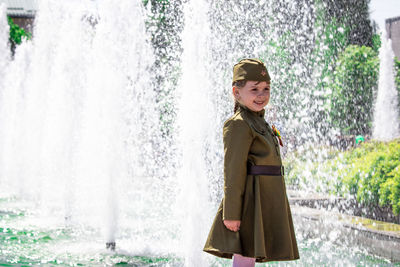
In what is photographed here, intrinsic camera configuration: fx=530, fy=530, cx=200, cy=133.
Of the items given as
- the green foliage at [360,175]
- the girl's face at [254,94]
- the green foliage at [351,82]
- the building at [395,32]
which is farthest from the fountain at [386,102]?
the girl's face at [254,94]

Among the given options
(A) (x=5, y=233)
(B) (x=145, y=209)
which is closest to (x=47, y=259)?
(A) (x=5, y=233)

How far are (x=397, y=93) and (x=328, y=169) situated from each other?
19186mm

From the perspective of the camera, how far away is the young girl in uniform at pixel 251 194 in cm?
274

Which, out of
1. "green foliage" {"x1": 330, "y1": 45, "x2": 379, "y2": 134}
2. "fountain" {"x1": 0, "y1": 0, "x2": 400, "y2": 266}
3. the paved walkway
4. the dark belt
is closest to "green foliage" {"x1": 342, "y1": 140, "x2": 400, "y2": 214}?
the paved walkway

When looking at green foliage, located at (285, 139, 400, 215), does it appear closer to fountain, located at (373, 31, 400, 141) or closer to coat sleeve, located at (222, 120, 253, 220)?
coat sleeve, located at (222, 120, 253, 220)

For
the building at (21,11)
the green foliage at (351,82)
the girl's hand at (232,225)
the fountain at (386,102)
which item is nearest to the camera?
the girl's hand at (232,225)

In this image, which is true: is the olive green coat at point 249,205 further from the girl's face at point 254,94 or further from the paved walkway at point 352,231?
the paved walkway at point 352,231

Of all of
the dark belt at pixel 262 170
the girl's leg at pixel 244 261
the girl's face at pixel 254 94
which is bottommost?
the girl's leg at pixel 244 261

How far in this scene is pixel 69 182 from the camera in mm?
8570

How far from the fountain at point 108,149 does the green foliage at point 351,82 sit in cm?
496

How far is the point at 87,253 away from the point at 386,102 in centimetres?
2324

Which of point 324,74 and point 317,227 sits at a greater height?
point 324,74

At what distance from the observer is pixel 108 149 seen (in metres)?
6.16

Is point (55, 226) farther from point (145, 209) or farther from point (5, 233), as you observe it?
point (145, 209)
